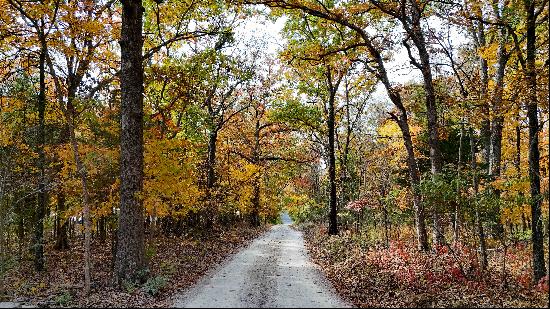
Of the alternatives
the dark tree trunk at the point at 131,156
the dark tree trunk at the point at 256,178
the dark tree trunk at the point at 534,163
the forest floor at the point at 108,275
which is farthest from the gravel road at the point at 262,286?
the dark tree trunk at the point at 256,178

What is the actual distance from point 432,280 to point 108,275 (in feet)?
31.0

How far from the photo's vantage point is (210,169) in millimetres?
21734

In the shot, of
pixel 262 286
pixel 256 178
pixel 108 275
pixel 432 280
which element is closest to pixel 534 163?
pixel 432 280

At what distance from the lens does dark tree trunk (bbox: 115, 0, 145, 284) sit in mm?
10477

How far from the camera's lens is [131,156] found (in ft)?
34.7

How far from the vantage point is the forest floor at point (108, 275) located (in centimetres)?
929

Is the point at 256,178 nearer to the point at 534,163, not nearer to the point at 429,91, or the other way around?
the point at 429,91

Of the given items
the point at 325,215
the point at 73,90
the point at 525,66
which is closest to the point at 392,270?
the point at 525,66

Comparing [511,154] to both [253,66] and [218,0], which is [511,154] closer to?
[253,66]

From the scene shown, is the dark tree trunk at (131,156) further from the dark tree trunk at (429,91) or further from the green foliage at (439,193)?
the dark tree trunk at (429,91)

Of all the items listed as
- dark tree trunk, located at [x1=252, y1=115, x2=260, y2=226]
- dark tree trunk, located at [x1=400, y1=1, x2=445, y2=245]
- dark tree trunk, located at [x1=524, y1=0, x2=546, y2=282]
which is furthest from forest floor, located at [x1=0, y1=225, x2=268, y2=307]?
dark tree trunk, located at [x1=252, y1=115, x2=260, y2=226]

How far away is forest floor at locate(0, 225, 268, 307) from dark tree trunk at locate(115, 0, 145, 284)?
0.68m

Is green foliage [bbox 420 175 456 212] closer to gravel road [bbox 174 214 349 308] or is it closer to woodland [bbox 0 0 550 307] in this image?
woodland [bbox 0 0 550 307]

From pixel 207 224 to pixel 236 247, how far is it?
2850 millimetres
